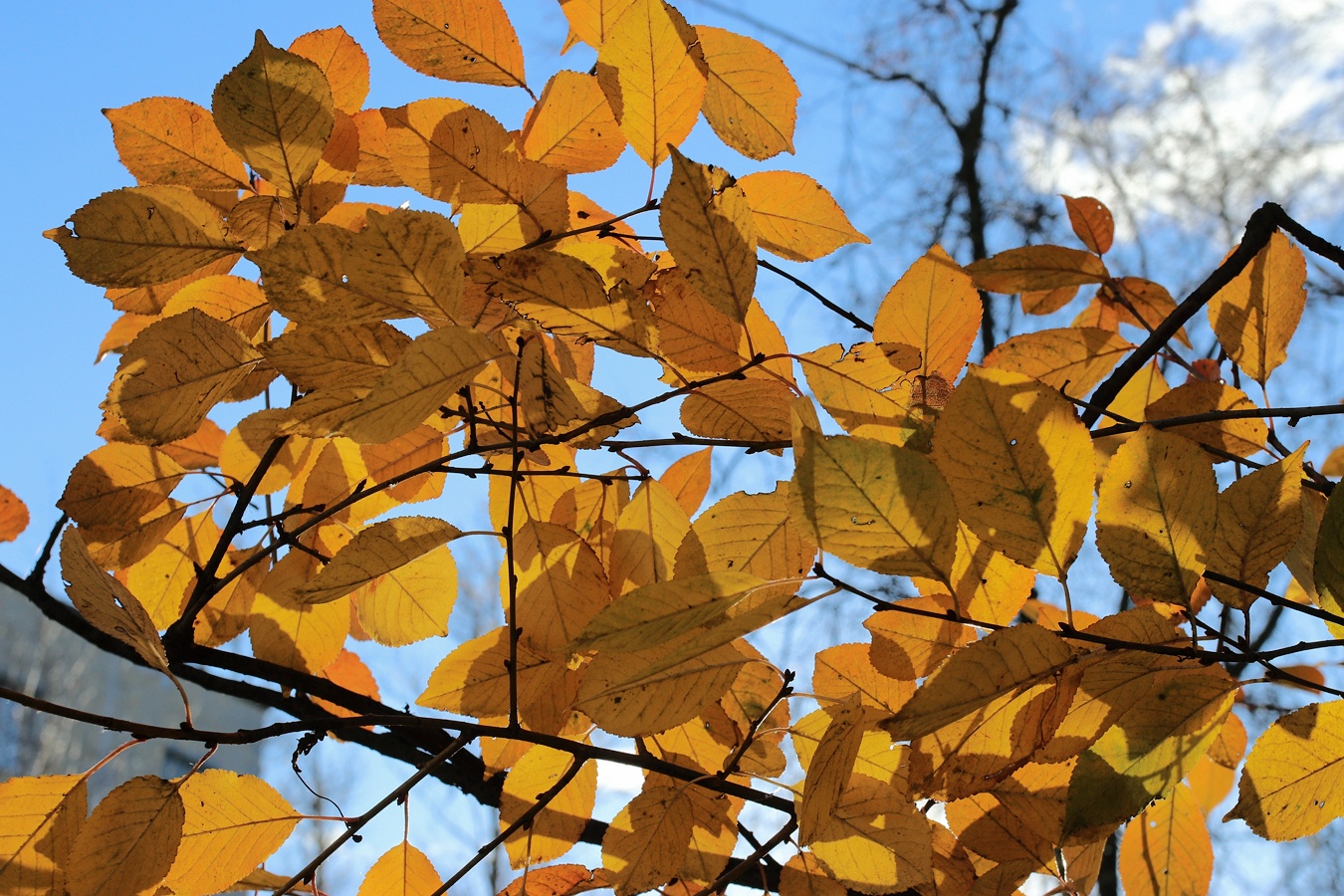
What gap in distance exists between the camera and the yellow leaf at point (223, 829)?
485 mm

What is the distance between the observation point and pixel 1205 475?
1.12ft

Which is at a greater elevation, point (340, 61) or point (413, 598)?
point (340, 61)

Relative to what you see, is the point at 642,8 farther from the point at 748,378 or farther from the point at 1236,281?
the point at 1236,281

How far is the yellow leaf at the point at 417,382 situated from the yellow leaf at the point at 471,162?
0.19 meters

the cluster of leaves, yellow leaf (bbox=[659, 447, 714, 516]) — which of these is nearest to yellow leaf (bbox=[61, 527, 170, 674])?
the cluster of leaves

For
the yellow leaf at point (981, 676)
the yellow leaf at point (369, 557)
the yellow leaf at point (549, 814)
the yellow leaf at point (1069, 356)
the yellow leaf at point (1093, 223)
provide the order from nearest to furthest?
the yellow leaf at point (981, 676) → the yellow leaf at point (369, 557) → the yellow leaf at point (549, 814) → the yellow leaf at point (1069, 356) → the yellow leaf at point (1093, 223)

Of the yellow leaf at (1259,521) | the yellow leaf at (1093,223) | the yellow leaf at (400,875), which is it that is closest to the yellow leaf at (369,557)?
the yellow leaf at (400,875)

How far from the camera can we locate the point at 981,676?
0.98 feet

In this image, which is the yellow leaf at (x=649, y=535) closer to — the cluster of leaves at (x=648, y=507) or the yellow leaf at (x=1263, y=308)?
the cluster of leaves at (x=648, y=507)

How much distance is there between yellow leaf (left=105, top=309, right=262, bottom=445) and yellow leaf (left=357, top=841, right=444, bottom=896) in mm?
279

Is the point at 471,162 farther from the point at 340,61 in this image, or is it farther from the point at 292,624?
the point at 292,624

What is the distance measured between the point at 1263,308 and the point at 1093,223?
0.22 m

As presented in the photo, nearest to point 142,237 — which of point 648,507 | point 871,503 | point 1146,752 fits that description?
point 648,507

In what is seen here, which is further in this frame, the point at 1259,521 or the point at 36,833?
the point at 36,833
